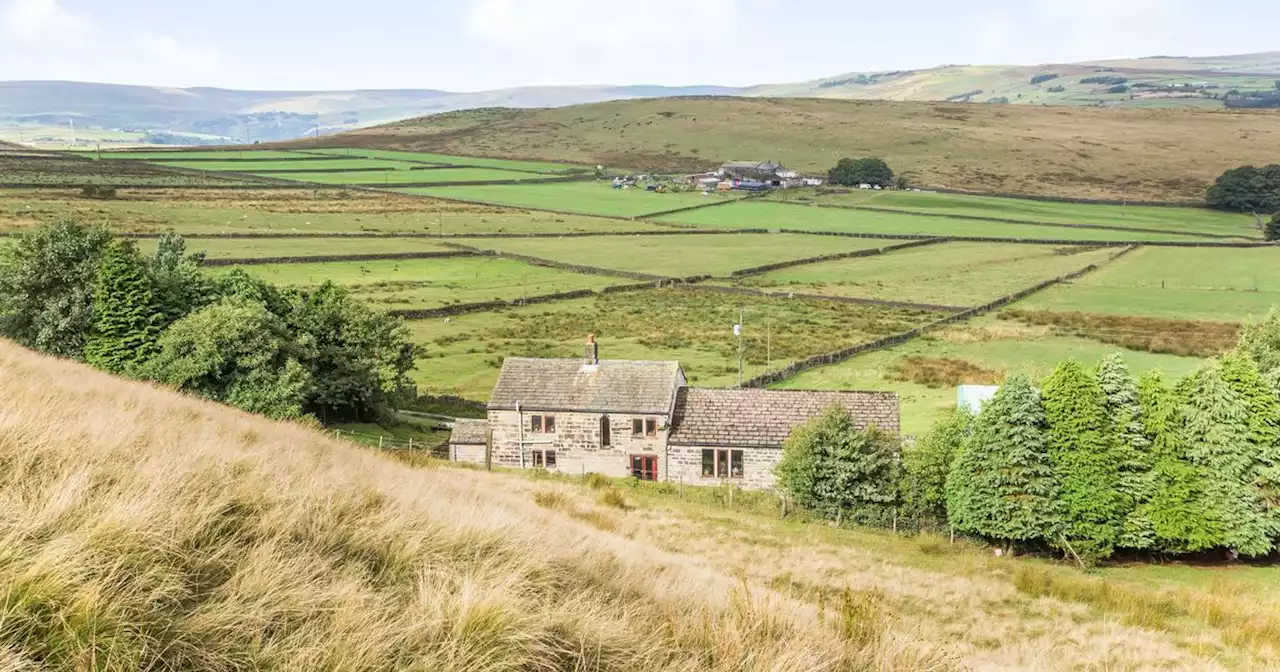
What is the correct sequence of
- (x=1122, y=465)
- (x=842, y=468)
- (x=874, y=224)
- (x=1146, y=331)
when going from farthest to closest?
(x=874, y=224), (x=1146, y=331), (x=842, y=468), (x=1122, y=465)

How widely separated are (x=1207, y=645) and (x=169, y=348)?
1421 inches

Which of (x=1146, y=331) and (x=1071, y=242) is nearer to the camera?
(x=1146, y=331)

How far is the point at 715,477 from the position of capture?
38.2m

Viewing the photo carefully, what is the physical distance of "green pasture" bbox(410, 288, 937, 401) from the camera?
188 ft

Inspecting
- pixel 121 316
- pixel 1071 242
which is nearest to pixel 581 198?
pixel 1071 242

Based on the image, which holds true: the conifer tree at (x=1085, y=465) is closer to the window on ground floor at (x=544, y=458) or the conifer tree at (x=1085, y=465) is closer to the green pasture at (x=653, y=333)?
the window on ground floor at (x=544, y=458)

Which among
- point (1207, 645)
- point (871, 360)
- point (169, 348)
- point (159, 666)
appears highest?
point (159, 666)

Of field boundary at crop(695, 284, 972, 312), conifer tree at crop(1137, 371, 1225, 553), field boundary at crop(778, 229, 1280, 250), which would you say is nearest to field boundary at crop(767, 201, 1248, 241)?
field boundary at crop(778, 229, 1280, 250)

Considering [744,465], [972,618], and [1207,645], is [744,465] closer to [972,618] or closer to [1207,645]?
[972,618]

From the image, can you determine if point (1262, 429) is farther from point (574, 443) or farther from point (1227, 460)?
point (574, 443)

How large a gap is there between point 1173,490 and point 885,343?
35278 millimetres

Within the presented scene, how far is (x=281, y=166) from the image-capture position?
193 metres

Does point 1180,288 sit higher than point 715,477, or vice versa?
point 715,477

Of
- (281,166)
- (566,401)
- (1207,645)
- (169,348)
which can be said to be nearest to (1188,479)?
(1207,645)
